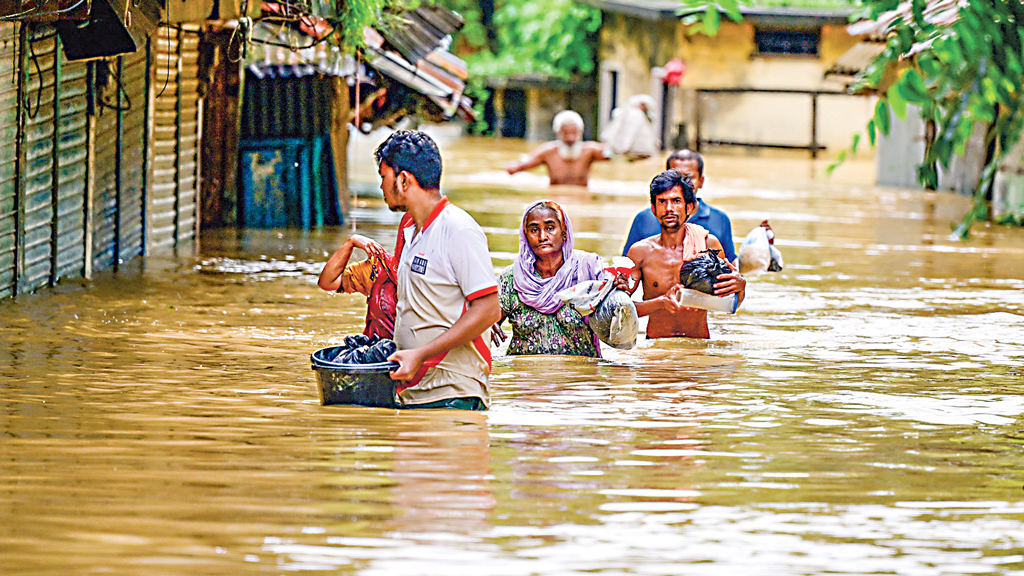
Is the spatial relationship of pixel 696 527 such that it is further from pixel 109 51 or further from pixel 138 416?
pixel 109 51

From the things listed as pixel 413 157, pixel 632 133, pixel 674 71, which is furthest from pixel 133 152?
pixel 674 71

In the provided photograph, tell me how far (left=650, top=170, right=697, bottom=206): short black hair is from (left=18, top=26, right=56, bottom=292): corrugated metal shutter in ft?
14.2

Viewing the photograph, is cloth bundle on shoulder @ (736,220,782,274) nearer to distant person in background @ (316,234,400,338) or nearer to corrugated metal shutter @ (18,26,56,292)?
distant person in background @ (316,234,400,338)

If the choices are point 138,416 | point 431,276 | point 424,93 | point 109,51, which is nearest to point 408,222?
point 431,276

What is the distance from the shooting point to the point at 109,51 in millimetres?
9961

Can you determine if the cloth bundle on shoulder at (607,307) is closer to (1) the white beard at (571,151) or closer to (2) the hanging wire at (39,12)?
(2) the hanging wire at (39,12)

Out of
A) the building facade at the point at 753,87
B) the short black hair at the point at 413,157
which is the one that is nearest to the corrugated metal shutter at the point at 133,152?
the short black hair at the point at 413,157

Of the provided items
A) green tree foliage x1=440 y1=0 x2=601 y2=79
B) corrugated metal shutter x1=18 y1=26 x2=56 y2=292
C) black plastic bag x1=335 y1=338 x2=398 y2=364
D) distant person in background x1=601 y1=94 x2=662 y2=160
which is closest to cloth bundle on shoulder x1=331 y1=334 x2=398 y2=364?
black plastic bag x1=335 y1=338 x2=398 y2=364

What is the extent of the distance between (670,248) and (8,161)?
4364mm

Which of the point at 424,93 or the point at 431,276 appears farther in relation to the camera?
the point at 424,93

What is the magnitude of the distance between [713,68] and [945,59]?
3376cm

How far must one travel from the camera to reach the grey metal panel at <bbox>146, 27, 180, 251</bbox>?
12.9 meters

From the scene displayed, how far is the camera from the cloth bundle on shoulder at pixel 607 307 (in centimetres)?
742

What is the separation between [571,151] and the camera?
69.8 feet
